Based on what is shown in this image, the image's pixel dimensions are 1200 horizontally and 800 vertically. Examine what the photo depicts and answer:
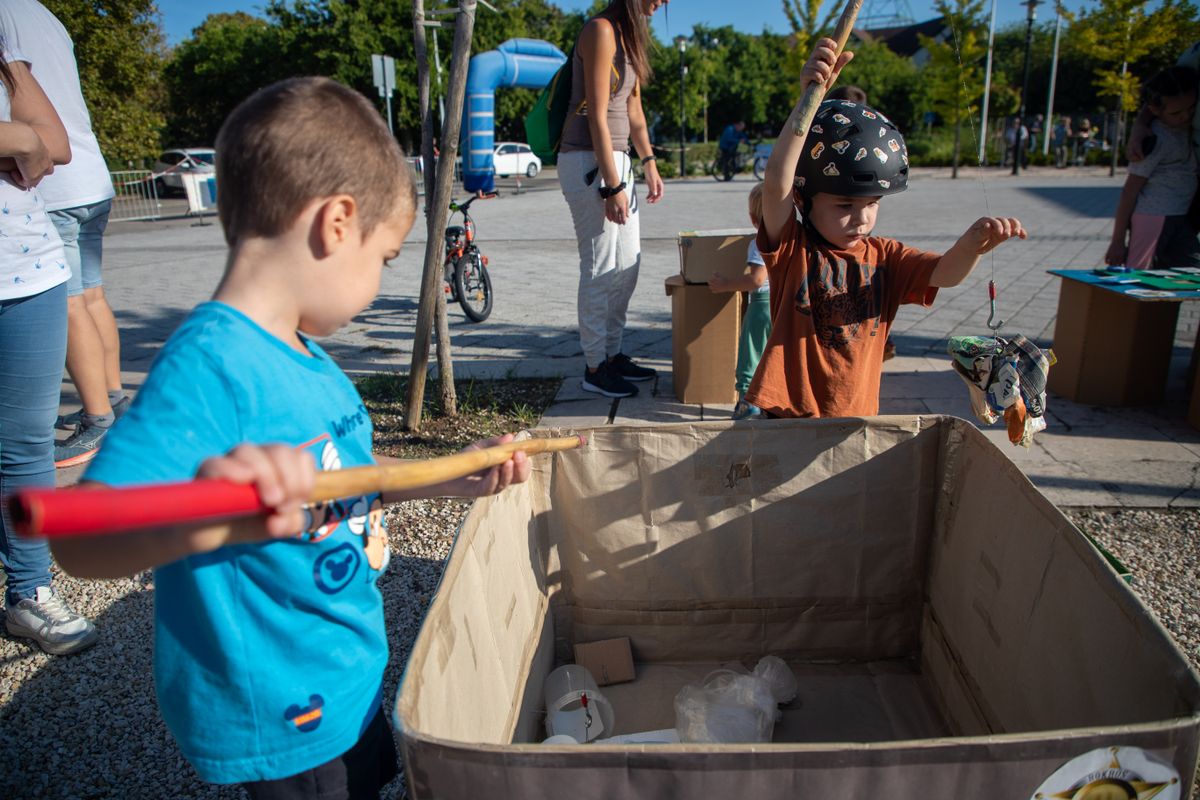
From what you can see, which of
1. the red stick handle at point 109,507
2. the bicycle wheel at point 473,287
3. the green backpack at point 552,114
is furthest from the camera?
the bicycle wheel at point 473,287

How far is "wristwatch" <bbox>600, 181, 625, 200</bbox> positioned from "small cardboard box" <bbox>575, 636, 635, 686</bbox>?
7.08 feet

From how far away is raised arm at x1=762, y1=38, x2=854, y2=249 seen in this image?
1.92 meters

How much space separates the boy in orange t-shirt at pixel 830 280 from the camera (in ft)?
7.06

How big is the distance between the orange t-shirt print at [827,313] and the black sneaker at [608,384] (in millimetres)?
A: 1883

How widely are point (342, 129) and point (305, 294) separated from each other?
222 millimetres

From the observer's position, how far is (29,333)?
217 cm

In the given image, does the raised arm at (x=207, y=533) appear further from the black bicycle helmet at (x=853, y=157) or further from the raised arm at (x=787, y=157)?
the black bicycle helmet at (x=853, y=157)

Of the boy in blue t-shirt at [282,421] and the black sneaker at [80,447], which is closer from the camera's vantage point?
the boy in blue t-shirt at [282,421]

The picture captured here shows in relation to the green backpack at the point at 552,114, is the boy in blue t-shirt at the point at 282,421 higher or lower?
lower

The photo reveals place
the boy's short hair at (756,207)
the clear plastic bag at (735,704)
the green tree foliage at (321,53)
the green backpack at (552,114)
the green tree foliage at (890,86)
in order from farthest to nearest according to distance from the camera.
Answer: the green tree foliage at (890,86) < the green tree foliage at (321,53) < the green backpack at (552,114) < the boy's short hair at (756,207) < the clear plastic bag at (735,704)

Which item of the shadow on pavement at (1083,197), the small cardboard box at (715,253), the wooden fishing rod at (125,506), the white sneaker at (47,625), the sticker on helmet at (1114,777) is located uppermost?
the wooden fishing rod at (125,506)

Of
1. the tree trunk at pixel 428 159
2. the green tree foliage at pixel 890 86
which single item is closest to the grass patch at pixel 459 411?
the tree trunk at pixel 428 159

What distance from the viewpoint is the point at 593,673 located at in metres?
2.27

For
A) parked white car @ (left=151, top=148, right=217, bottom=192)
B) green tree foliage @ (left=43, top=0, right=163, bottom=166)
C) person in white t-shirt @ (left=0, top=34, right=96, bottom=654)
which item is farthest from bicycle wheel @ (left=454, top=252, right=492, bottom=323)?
parked white car @ (left=151, top=148, right=217, bottom=192)
